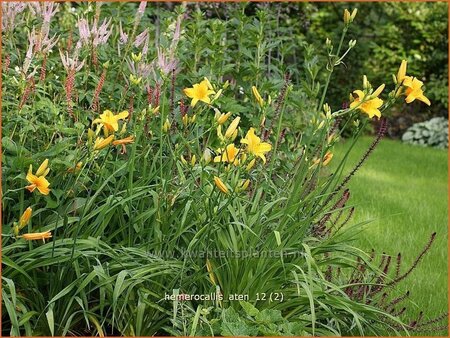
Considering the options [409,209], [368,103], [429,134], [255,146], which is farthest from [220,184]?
[429,134]

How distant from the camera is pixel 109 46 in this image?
376 centimetres

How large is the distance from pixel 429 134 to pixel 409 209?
3.83m

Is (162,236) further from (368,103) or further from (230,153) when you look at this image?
(368,103)

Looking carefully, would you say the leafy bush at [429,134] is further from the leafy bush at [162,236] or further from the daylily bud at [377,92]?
the daylily bud at [377,92]

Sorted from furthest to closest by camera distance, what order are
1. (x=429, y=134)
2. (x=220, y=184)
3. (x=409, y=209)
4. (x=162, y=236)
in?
1. (x=429, y=134)
2. (x=409, y=209)
3. (x=162, y=236)
4. (x=220, y=184)

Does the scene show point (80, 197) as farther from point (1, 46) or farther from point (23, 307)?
point (1, 46)

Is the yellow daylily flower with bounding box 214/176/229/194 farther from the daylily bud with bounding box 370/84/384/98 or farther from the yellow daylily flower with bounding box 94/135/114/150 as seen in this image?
the daylily bud with bounding box 370/84/384/98

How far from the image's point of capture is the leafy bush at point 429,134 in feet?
29.8

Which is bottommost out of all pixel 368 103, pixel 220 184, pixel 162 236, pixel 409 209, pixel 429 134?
pixel 429 134

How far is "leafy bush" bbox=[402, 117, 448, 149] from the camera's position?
9086 mm

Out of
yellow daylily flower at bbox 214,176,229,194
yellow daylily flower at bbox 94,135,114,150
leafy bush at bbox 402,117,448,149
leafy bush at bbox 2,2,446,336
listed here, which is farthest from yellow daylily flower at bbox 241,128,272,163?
leafy bush at bbox 402,117,448,149

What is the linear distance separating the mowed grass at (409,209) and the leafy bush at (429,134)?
1.23 ft

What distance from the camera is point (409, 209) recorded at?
18.2 feet

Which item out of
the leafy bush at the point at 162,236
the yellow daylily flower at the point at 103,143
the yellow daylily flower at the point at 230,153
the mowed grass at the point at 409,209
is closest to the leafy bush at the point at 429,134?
the mowed grass at the point at 409,209
